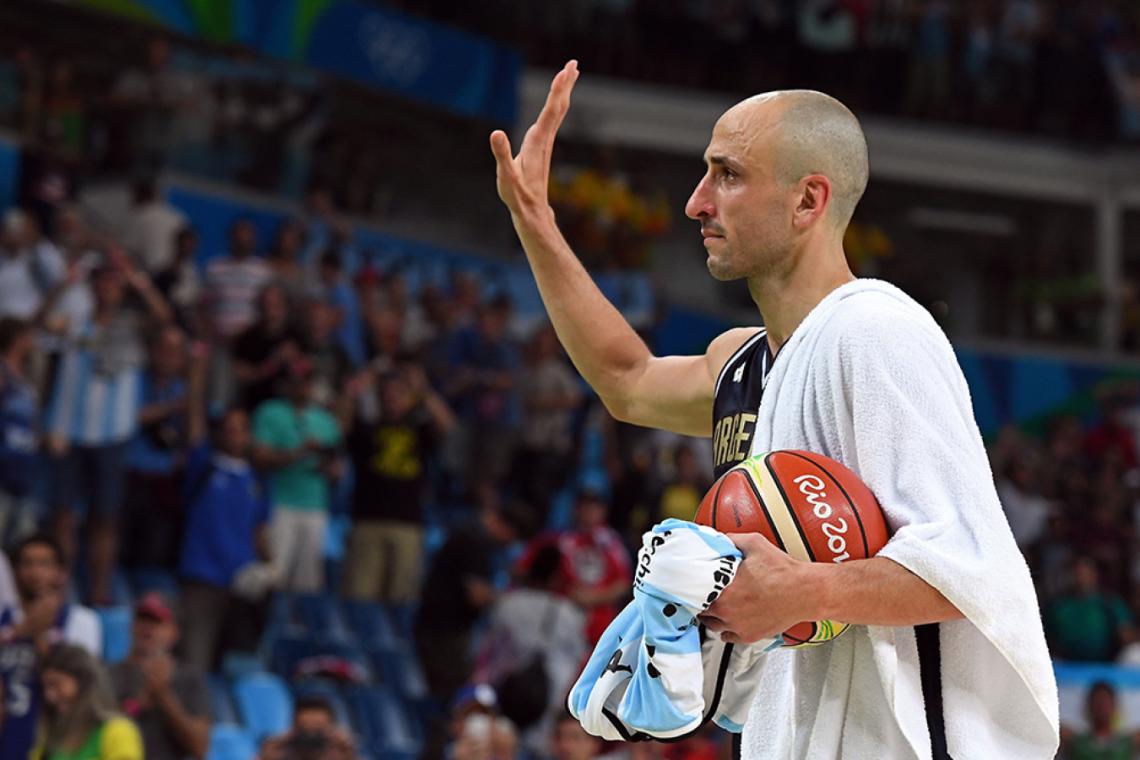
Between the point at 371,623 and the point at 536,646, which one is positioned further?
the point at 371,623

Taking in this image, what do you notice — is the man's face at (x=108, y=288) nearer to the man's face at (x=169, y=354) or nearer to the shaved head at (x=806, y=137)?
the man's face at (x=169, y=354)

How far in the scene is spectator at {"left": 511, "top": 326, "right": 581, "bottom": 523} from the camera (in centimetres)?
1428

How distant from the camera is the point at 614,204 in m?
18.6

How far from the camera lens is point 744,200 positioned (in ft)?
10.6

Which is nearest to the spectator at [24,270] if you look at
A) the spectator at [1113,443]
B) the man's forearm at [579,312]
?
the man's forearm at [579,312]

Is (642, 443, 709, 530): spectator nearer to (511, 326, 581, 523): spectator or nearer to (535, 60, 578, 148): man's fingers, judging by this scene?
(511, 326, 581, 523): spectator

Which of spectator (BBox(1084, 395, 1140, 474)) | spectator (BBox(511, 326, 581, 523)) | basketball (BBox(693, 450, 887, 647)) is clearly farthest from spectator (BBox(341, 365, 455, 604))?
spectator (BBox(1084, 395, 1140, 474))

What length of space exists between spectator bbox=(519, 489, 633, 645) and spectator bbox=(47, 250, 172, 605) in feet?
8.14

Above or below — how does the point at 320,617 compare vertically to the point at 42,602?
below

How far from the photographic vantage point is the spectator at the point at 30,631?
25.3ft

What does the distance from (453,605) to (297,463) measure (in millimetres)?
1274

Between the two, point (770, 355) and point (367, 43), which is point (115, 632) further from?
point (367, 43)

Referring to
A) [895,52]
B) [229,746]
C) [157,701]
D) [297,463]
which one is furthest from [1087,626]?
[895,52]

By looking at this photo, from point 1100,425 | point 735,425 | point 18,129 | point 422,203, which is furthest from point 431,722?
point 1100,425
